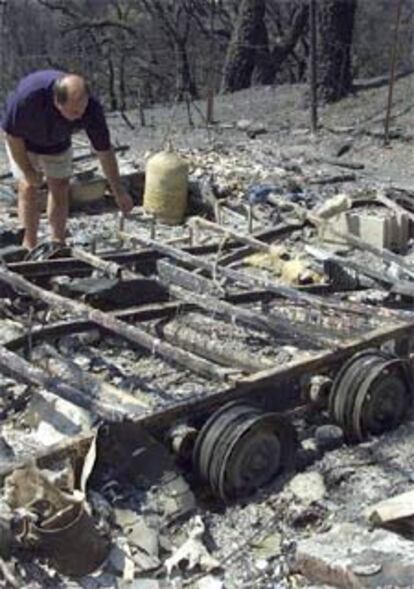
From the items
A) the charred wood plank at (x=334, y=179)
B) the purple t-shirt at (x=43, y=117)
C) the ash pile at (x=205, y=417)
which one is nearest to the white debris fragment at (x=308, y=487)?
the ash pile at (x=205, y=417)

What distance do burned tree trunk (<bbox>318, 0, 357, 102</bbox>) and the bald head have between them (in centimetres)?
992

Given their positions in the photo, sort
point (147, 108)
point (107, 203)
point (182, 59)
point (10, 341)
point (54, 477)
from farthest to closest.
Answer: point (182, 59)
point (147, 108)
point (107, 203)
point (10, 341)
point (54, 477)

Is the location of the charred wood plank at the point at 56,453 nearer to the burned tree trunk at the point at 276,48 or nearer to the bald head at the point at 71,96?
the bald head at the point at 71,96

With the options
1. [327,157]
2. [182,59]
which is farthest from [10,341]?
[182,59]

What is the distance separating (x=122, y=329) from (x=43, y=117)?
90.3 inches

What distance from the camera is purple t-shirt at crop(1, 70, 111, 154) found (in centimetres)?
816

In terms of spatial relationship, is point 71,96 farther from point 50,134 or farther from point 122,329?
point 122,329

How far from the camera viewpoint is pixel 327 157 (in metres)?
14.0

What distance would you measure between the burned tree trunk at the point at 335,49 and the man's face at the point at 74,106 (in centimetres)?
991

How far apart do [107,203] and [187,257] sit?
12.4ft

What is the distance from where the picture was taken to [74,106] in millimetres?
7781

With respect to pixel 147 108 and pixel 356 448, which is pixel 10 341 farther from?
pixel 147 108

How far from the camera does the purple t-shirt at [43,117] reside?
8156mm

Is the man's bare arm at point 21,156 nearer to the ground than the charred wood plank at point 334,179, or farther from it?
farther from it
